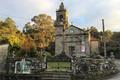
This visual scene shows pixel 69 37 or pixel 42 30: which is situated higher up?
pixel 42 30

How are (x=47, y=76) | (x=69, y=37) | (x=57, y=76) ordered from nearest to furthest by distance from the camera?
(x=47, y=76) < (x=57, y=76) < (x=69, y=37)

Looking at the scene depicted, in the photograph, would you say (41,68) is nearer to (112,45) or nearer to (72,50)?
(72,50)

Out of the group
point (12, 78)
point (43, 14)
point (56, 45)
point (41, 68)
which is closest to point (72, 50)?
point (56, 45)

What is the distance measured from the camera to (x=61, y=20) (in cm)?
6562

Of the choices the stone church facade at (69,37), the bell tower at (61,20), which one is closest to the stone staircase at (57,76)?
the stone church facade at (69,37)

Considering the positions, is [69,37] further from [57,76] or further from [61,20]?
[57,76]

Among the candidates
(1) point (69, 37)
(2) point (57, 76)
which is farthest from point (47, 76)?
(1) point (69, 37)

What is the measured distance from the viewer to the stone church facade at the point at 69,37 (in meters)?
64.3

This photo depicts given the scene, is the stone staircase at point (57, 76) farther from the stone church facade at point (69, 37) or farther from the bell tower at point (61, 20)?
the bell tower at point (61, 20)

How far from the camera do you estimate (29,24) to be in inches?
2926

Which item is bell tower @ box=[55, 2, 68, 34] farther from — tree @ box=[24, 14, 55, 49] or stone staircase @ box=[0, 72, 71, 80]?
stone staircase @ box=[0, 72, 71, 80]

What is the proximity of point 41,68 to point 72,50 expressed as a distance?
3795 centimetres

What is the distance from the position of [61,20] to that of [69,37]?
4.45 metres

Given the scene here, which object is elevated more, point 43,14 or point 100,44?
point 43,14
